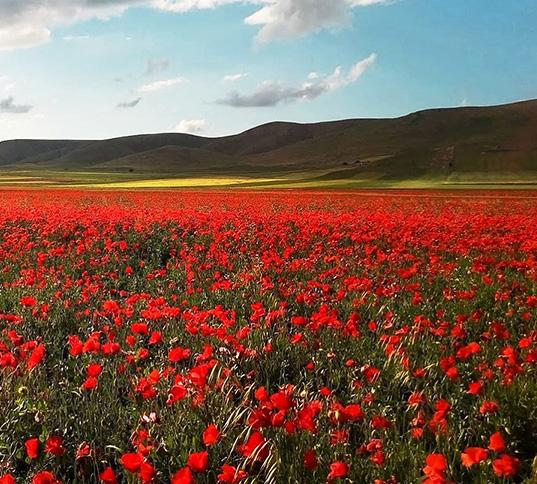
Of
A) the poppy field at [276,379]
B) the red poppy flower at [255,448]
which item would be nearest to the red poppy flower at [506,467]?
the poppy field at [276,379]

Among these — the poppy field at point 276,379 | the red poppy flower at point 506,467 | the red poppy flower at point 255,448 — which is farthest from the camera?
the poppy field at point 276,379

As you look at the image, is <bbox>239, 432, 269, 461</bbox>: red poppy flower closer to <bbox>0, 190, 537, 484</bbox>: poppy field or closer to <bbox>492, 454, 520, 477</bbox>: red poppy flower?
<bbox>0, 190, 537, 484</bbox>: poppy field

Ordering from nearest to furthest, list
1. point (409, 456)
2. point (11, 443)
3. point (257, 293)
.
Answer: point (409, 456), point (11, 443), point (257, 293)

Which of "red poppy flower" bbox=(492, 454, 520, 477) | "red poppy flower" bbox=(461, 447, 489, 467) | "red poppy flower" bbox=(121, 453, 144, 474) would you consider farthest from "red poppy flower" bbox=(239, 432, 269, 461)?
"red poppy flower" bbox=(492, 454, 520, 477)

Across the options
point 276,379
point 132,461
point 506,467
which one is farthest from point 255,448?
point 276,379

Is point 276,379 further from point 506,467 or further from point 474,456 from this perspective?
point 506,467

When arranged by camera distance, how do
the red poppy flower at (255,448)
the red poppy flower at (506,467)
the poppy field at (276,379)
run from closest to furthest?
the red poppy flower at (506,467)
the red poppy flower at (255,448)
the poppy field at (276,379)

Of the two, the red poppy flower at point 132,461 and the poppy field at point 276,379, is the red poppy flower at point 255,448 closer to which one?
the poppy field at point 276,379

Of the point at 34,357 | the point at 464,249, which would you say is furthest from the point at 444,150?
the point at 34,357

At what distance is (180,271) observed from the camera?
991cm

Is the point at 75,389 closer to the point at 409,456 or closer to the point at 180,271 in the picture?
the point at 409,456

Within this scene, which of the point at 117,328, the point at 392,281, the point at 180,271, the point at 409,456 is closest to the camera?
the point at 409,456

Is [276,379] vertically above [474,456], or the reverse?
[474,456]

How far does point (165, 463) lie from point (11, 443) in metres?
1.11
